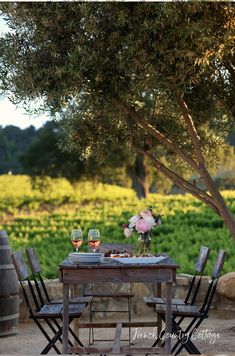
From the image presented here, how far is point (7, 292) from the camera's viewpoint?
7875mm

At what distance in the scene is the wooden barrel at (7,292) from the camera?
786 cm

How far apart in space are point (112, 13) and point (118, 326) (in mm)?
2820

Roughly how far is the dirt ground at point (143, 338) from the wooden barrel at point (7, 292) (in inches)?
8.7

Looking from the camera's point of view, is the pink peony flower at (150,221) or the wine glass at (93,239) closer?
the wine glass at (93,239)

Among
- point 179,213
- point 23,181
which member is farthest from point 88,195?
point 179,213

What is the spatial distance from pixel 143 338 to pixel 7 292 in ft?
4.89

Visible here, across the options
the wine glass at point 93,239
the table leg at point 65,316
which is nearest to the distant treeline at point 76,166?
the wine glass at point 93,239

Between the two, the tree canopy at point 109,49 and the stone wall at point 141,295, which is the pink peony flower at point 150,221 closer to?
the tree canopy at point 109,49

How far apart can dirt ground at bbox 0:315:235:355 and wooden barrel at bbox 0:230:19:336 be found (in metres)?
0.22

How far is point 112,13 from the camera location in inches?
275

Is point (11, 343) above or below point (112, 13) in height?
below

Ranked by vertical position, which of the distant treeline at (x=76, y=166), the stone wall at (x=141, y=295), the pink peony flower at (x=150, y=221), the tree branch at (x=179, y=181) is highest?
the distant treeline at (x=76, y=166)

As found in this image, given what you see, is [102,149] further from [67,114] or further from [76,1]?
[76,1]

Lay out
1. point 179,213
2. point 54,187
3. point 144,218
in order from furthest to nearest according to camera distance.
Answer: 1. point 54,187
2. point 179,213
3. point 144,218
